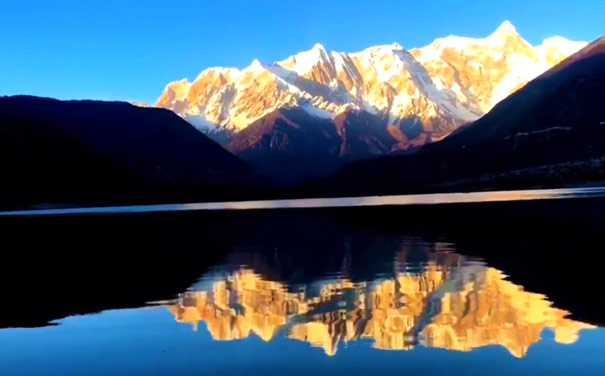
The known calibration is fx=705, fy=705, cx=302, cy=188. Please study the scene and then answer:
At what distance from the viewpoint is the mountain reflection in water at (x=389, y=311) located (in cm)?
2829

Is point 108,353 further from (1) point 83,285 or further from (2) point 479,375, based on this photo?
(1) point 83,285

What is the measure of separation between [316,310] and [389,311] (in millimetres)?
3623

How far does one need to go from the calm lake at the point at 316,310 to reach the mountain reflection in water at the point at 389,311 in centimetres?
10

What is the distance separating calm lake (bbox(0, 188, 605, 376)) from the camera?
2556 cm

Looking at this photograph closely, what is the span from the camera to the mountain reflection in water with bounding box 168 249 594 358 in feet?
92.8

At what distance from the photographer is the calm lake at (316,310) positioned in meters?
25.6

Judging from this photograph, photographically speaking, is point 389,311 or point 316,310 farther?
point 316,310

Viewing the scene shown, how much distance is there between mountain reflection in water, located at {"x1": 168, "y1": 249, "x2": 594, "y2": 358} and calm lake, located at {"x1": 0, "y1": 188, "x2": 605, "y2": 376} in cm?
10

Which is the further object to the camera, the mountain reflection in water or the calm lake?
the mountain reflection in water

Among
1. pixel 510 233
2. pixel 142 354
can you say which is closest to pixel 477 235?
pixel 510 233

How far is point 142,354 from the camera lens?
27812 millimetres

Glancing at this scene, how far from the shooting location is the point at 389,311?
33.8 metres

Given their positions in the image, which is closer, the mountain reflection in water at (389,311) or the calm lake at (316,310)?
the calm lake at (316,310)

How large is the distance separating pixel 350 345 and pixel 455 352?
13.1ft
